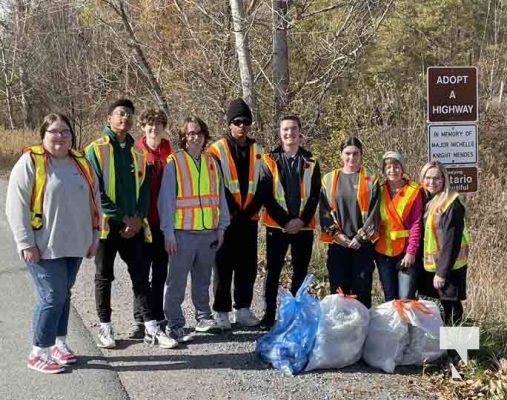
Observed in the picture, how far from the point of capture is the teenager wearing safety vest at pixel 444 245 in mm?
5137

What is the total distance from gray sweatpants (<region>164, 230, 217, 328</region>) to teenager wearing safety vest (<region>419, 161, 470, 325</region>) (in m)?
1.75

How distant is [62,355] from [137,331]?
2.60 feet

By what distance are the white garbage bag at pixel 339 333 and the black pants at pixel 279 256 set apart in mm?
942

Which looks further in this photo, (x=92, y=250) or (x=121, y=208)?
(x=121, y=208)

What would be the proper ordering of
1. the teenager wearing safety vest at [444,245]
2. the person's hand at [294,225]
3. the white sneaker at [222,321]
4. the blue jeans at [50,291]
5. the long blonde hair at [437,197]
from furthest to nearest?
1. the white sneaker at [222,321]
2. the person's hand at [294,225]
3. the long blonde hair at [437,197]
4. the teenager wearing safety vest at [444,245]
5. the blue jeans at [50,291]

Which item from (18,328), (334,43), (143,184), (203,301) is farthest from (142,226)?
(334,43)

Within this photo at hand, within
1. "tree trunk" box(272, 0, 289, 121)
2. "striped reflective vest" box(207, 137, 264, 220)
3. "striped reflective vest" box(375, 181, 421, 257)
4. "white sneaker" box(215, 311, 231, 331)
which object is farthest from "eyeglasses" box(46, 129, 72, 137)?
"tree trunk" box(272, 0, 289, 121)

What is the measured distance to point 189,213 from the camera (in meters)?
5.55

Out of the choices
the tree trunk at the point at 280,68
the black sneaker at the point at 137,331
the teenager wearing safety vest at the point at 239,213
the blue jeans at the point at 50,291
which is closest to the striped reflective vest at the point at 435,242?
the teenager wearing safety vest at the point at 239,213

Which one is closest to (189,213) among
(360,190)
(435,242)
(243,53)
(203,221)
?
(203,221)

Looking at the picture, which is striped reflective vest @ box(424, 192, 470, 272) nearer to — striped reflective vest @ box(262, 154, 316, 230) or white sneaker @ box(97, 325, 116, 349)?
striped reflective vest @ box(262, 154, 316, 230)

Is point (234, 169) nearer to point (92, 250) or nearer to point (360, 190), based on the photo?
point (360, 190)

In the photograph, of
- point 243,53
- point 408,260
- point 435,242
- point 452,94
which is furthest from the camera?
point 243,53

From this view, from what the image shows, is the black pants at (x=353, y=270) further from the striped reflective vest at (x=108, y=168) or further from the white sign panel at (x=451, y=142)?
the white sign panel at (x=451, y=142)
